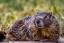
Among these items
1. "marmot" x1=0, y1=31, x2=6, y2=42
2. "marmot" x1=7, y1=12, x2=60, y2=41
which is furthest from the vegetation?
"marmot" x1=7, y1=12, x2=60, y2=41

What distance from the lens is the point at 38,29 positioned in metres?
7.74

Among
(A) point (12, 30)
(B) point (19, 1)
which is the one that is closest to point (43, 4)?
(B) point (19, 1)

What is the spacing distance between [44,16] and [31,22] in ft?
1.28

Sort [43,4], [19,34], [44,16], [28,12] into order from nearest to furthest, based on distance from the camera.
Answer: [44,16]
[19,34]
[28,12]
[43,4]

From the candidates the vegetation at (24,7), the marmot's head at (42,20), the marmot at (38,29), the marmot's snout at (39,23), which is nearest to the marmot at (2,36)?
the marmot at (38,29)

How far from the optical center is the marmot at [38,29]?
7.57 meters

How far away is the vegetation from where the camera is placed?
461 inches

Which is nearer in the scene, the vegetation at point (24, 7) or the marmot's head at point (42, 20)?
the marmot's head at point (42, 20)

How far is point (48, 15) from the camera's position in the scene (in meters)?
7.74

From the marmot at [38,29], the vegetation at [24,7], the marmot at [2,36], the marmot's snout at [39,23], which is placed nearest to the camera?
the marmot's snout at [39,23]

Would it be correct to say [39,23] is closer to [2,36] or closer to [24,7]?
[2,36]

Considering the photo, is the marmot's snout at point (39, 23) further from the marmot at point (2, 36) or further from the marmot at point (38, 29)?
the marmot at point (2, 36)

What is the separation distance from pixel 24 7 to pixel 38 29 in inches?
223

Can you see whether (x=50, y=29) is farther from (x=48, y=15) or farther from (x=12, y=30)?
(x=12, y=30)
